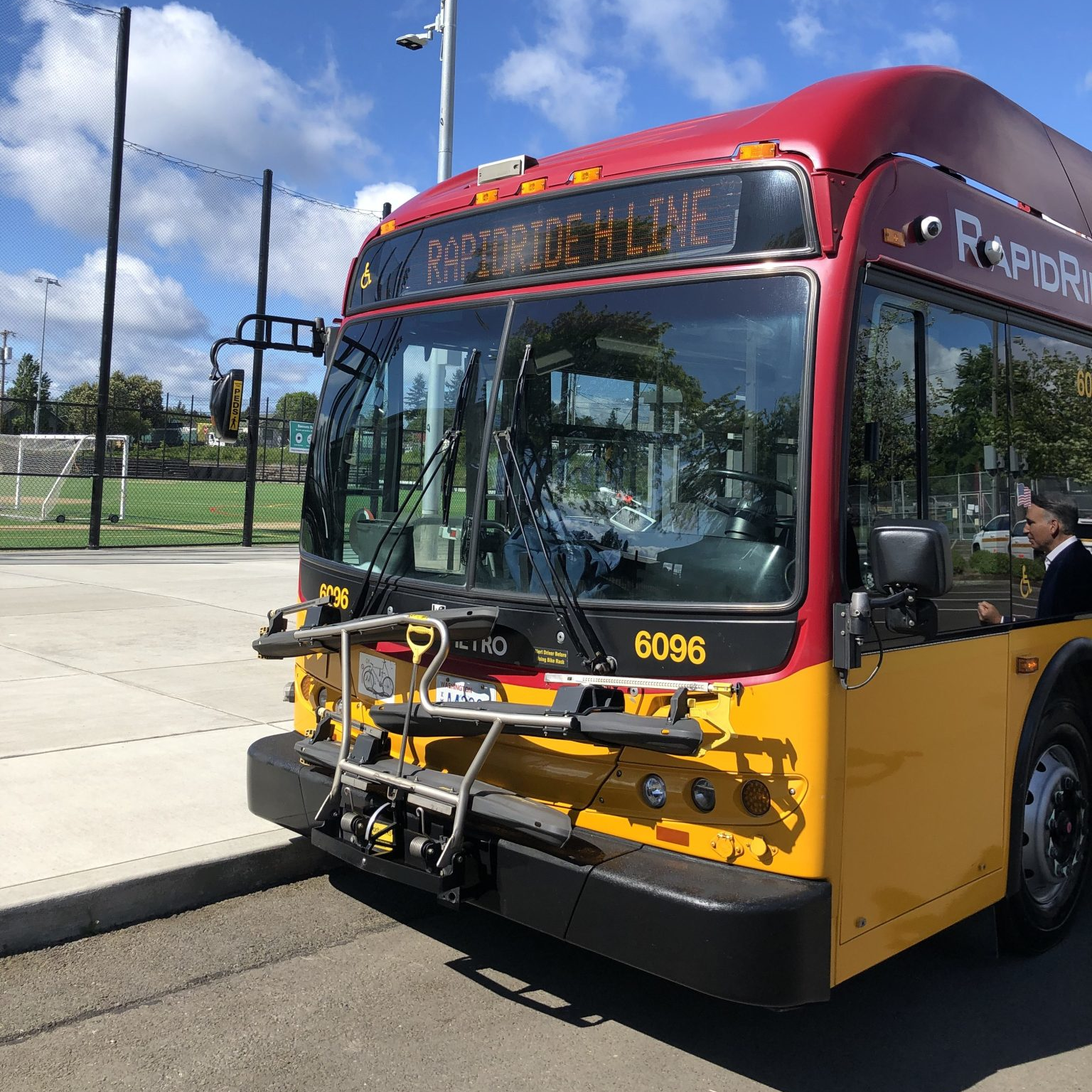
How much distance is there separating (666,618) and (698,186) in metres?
1.37

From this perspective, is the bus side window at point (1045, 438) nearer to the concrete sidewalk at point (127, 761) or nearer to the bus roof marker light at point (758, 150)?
the bus roof marker light at point (758, 150)

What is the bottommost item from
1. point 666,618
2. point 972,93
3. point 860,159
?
point 666,618

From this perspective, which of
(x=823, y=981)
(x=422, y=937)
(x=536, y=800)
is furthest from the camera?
(x=422, y=937)

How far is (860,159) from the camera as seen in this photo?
11.5 ft

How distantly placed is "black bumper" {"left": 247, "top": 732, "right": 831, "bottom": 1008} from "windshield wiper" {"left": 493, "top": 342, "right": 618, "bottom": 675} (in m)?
0.56

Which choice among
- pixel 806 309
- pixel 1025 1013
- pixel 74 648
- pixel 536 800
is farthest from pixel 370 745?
pixel 74 648

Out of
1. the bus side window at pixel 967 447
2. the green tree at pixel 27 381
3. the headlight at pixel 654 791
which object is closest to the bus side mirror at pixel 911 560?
the bus side window at pixel 967 447

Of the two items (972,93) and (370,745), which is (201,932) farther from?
(972,93)

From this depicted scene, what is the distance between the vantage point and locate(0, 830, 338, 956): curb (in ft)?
14.2

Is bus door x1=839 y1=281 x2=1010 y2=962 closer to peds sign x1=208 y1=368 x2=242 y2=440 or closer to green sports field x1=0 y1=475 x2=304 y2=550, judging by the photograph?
peds sign x1=208 y1=368 x2=242 y2=440

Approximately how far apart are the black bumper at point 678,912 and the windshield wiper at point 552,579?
1.83ft

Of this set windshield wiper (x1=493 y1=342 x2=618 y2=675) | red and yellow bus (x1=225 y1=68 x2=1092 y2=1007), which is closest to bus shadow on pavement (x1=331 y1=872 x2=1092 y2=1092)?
red and yellow bus (x1=225 y1=68 x2=1092 y2=1007)

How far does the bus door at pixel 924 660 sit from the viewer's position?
343 cm

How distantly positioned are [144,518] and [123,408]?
385 inches
